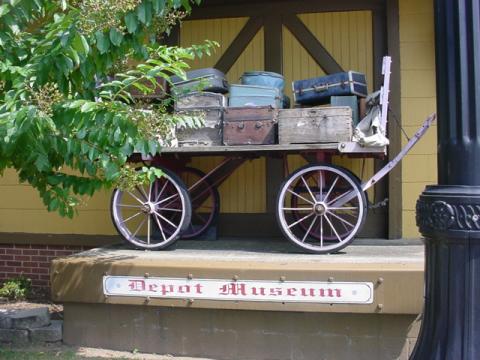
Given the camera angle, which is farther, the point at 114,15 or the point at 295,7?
the point at 295,7

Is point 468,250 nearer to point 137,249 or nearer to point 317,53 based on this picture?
point 137,249

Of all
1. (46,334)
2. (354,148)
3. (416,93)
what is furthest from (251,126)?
(46,334)

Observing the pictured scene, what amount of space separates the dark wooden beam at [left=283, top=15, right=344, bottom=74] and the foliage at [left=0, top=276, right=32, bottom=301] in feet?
13.8

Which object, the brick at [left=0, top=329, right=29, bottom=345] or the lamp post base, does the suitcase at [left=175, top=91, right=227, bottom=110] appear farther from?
the lamp post base

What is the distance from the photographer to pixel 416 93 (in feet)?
18.7

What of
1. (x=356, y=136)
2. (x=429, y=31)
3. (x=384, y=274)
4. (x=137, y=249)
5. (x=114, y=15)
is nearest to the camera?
(x=114, y=15)

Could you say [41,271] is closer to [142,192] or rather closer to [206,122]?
[142,192]

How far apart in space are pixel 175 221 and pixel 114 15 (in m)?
3.28

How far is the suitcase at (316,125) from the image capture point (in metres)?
4.52

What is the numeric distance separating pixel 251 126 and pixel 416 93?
206 cm

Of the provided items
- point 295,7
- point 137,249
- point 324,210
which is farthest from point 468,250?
point 295,7

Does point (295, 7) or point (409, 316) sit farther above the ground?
point (295, 7)

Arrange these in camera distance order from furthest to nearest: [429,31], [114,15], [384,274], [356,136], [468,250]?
[429,31] → [356,136] → [384,274] → [114,15] → [468,250]

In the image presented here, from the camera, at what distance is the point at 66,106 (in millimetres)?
2846
